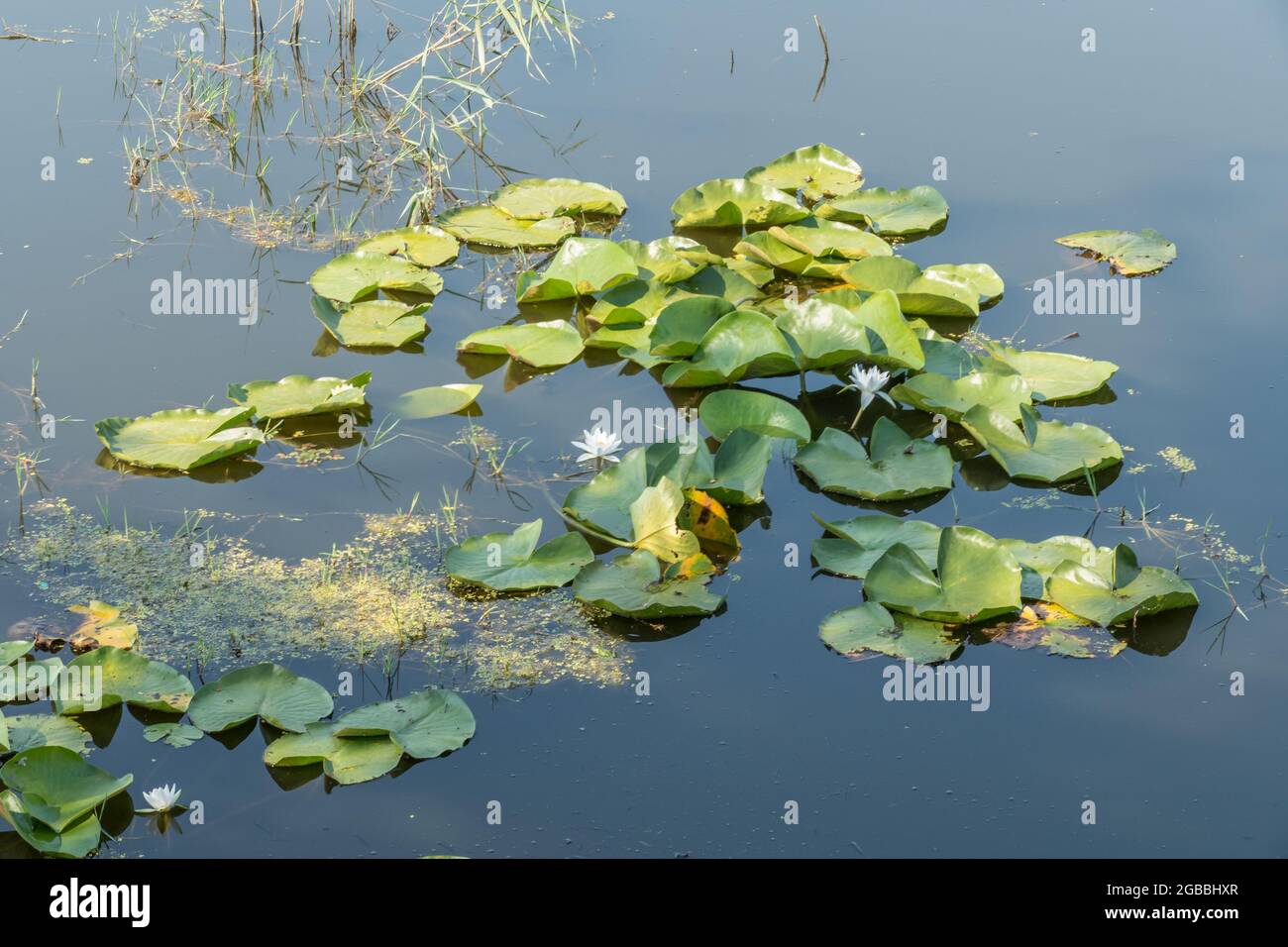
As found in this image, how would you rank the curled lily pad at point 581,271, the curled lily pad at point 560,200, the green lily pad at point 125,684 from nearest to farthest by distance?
the green lily pad at point 125,684, the curled lily pad at point 581,271, the curled lily pad at point 560,200

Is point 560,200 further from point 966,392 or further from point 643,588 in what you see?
point 643,588

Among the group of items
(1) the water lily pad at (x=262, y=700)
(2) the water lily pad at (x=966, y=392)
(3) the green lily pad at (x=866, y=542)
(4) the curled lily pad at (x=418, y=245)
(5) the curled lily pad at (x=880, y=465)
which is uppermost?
(4) the curled lily pad at (x=418, y=245)

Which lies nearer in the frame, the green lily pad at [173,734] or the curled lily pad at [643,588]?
the green lily pad at [173,734]

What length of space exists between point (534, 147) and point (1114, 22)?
3013 mm

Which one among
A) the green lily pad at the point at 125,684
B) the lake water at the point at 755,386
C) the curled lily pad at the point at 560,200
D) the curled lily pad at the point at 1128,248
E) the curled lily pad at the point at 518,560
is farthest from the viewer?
the curled lily pad at the point at 560,200

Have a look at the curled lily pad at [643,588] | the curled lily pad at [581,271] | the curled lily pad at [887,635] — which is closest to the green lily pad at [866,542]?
the curled lily pad at [887,635]

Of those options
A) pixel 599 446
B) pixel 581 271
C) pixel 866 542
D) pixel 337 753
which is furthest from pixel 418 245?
pixel 337 753

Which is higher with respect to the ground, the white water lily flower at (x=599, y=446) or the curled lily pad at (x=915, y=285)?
the curled lily pad at (x=915, y=285)

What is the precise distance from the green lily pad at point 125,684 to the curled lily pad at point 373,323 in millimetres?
1498

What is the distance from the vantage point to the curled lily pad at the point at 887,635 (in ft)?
9.75

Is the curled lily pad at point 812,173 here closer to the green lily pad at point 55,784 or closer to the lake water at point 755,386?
the lake water at point 755,386

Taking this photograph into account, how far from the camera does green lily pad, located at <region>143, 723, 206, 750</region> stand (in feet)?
8.95

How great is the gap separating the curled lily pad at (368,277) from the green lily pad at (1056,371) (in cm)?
181
